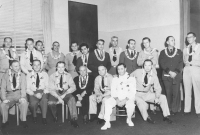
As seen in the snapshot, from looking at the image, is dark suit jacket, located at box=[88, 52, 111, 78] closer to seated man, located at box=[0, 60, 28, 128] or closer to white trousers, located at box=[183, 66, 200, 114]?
seated man, located at box=[0, 60, 28, 128]

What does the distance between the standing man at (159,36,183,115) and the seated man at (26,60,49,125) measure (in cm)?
255

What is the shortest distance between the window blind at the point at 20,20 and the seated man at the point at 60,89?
1847mm

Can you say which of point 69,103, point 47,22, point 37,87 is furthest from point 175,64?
point 47,22

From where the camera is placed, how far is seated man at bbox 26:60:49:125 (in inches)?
173

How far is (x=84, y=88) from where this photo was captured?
4633 mm

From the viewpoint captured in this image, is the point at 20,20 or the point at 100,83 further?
the point at 20,20

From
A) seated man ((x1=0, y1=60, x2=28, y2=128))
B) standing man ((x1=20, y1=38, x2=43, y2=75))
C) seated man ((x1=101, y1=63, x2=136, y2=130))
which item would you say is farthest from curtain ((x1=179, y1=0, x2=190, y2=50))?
seated man ((x1=0, y1=60, x2=28, y2=128))

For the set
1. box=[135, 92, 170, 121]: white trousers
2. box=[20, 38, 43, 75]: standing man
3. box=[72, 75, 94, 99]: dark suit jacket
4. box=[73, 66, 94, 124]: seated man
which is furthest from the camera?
box=[20, 38, 43, 75]: standing man

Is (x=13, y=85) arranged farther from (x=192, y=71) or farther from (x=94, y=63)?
(x=192, y=71)

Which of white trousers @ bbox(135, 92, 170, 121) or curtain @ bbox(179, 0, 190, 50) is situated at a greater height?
curtain @ bbox(179, 0, 190, 50)

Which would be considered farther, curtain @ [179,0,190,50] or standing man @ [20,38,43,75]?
curtain @ [179,0,190,50]

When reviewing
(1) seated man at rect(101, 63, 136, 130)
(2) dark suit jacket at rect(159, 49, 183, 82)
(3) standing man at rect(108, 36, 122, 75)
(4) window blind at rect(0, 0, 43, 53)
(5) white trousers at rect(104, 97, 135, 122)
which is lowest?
(5) white trousers at rect(104, 97, 135, 122)

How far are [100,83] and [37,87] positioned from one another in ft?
4.30

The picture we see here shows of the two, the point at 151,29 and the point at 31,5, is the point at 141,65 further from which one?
the point at 31,5
